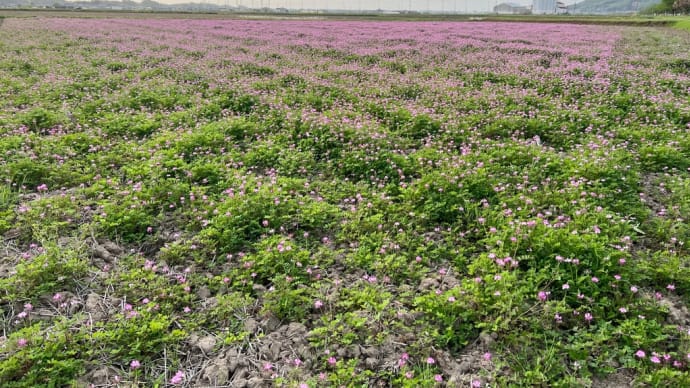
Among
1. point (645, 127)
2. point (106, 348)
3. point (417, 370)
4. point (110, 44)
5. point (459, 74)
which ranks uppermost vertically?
point (110, 44)

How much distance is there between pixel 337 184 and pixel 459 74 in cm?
1071

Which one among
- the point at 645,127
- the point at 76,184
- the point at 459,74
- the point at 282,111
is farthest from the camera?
the point at 459,74

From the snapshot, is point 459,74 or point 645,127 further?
point 459,74

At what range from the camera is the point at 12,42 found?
2264 cm

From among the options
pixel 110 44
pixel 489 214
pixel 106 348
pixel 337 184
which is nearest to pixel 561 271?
pixel 489 214

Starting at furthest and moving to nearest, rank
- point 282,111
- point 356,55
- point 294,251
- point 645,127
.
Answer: point 356,55 < point 282,111 < point 645,127 < point 294,251

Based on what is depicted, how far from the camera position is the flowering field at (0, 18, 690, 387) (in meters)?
A: 3.46

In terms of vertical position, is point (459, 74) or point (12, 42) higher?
point (12, 42)

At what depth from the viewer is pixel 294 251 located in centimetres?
482

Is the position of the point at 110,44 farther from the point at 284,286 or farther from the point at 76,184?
the point at 284,286

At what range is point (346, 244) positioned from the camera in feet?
17.1

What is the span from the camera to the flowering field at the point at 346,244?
346cm

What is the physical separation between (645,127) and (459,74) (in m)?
7.72

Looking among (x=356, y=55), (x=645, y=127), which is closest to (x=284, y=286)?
(x=645, y=127)
